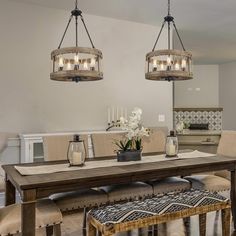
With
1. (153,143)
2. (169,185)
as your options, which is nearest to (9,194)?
(169,185)

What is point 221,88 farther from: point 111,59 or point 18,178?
point 18,178

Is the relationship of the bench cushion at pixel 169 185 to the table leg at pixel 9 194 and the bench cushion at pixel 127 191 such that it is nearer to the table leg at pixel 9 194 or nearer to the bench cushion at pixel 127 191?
the bench cushion at pixel 127 191

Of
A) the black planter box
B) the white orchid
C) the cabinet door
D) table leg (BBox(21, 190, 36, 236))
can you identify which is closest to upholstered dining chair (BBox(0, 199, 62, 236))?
table leg (BBox(21, 190, 36, 236))

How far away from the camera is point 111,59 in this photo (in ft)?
15.9

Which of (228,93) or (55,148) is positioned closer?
(55,148)

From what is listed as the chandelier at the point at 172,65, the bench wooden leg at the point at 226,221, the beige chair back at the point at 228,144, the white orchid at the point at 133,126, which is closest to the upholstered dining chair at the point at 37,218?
the white orchid at the point at 133,126

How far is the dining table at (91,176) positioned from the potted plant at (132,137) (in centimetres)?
12

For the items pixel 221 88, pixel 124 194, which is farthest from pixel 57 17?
pixel 221 88

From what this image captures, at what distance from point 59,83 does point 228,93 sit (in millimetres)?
5829

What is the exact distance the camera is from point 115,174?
2340 millimetres

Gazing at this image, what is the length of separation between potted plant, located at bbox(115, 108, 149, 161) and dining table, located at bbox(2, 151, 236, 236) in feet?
0.40

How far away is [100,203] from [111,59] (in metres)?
2.74

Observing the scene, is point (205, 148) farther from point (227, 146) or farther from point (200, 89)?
point (227, 146)

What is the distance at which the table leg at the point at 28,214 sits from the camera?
78.6 inches
